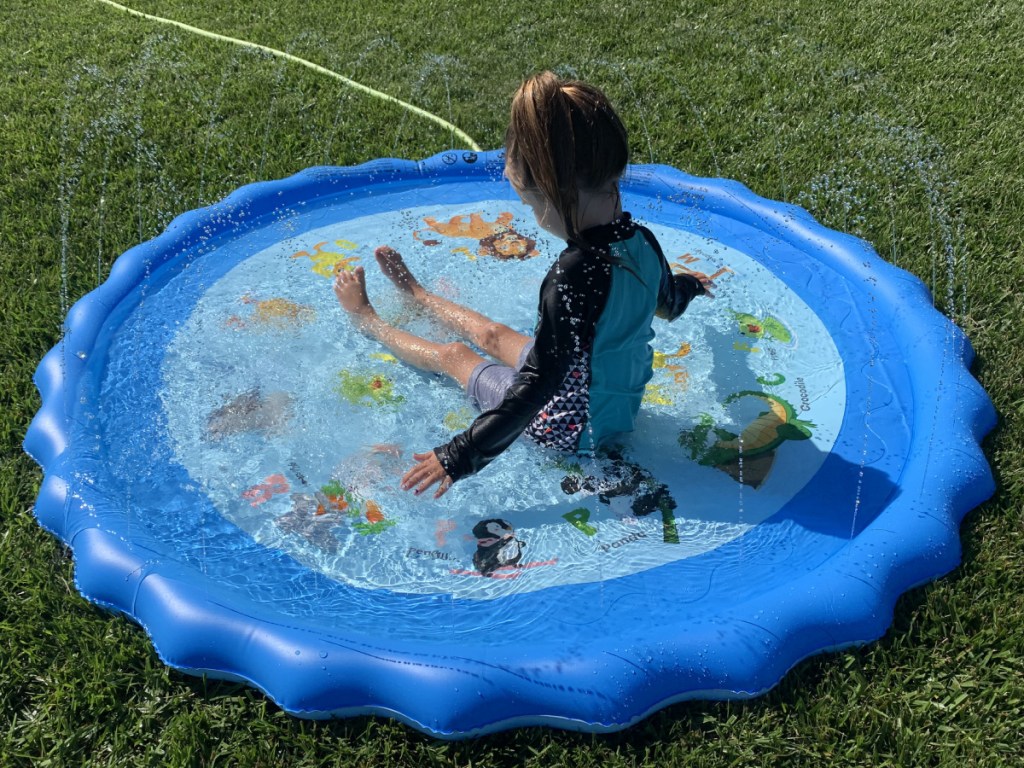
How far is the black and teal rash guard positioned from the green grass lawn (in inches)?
33.9

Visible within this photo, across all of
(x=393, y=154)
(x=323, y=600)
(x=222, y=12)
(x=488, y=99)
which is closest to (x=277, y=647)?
(x=323, y=600)

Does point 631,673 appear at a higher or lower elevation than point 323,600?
higher

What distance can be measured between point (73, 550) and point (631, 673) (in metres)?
1.72

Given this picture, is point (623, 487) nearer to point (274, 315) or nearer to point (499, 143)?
point (274, 315)

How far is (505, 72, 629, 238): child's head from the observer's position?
2.37 meters

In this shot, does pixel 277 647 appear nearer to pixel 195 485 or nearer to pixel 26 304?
pixel 195 485

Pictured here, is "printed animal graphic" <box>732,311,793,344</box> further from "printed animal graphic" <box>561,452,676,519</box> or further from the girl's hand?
the girl's hand

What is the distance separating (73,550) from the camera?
2744 mm

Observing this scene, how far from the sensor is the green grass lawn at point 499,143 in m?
2.40

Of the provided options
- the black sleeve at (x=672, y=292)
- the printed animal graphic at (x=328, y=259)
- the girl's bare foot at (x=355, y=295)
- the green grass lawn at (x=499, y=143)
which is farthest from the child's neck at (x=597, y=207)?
the printed animal graphic at (x=328, y=259)

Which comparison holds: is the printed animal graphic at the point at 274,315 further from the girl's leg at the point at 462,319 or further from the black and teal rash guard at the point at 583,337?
the black and teal rash guard at the point at 583,337

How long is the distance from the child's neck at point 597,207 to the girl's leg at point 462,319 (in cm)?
99

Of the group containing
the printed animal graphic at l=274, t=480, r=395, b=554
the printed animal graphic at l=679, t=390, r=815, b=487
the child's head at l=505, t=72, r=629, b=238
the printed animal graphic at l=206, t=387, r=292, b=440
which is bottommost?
the printed animal graphic at l=206, t=387, r=292, b=440

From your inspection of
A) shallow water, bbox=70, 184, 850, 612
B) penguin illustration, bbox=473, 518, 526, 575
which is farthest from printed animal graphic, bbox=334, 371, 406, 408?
penguin illustration, bbox=473, 518, 526, 575
